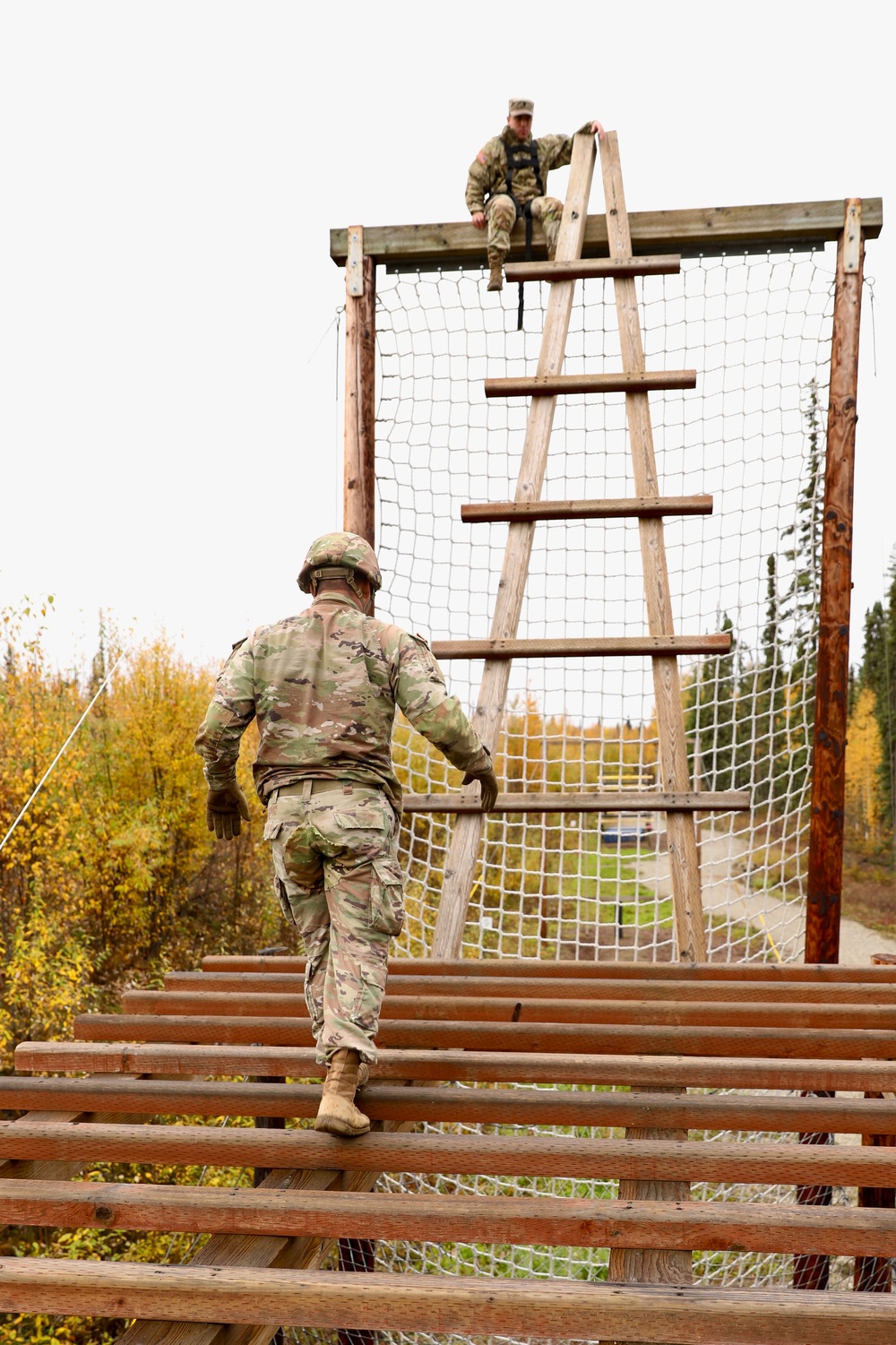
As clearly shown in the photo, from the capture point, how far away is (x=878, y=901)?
78.6ft

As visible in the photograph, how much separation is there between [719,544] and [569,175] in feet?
5.64

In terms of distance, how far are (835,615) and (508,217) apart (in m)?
2.13

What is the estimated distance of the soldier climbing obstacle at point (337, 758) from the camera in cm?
270

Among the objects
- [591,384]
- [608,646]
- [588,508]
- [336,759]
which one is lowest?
[336,759]

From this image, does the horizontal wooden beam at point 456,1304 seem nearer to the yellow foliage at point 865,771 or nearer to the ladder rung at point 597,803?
the ladder rung at point 597,803

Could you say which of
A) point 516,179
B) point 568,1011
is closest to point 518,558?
point 516,179

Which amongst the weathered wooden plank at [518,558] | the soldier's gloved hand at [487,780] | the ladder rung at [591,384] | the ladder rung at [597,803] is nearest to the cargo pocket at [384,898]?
the soldier's gloved hand at [487,780]

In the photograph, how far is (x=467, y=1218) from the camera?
7.18ft

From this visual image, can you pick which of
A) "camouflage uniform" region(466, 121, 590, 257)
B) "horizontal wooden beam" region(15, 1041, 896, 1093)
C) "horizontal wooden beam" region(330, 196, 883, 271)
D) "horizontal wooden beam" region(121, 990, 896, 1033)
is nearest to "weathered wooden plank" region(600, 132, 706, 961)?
"horizontal wooden beam" region(330, 196, 883, 271)

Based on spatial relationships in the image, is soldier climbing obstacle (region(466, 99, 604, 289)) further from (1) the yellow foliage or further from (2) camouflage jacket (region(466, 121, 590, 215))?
(1) the yellow foliage

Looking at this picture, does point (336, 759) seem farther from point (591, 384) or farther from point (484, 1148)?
point (591, 384)

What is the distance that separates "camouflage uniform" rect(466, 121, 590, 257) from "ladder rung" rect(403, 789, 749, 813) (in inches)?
90.7

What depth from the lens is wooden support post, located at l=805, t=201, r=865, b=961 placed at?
450 centimetres

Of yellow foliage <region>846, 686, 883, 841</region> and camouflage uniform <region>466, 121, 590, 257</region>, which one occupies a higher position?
camouflage uniform <region>466, 121, 590, 257</region>
